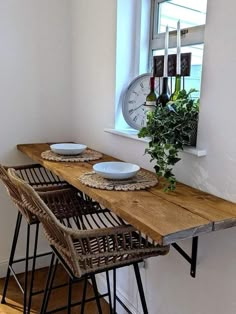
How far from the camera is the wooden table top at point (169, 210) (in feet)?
3.38

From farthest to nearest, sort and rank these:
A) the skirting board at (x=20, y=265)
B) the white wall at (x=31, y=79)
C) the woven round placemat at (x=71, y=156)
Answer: the skirting board at (x=20, y=265), the white wall at (x=31, y=79), the woven round placemat at (x=71, y=156)

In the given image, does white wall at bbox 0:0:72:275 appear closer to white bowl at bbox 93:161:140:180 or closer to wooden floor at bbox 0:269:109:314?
wooden floor at bbox 0:269:109:314

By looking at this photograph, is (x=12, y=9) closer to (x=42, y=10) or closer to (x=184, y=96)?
(x=42, y=10)

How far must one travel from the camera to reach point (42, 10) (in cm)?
227

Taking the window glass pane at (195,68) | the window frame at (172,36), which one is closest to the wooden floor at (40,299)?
the window glass pane at (195,68)

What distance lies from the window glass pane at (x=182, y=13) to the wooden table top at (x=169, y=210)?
82 cm

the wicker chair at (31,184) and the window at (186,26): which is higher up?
the window at (186,26)

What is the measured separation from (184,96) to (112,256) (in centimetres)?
73

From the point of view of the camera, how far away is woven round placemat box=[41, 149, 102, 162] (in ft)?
6.22

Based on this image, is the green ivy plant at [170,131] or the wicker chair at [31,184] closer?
the green ivy plant at [170,131]

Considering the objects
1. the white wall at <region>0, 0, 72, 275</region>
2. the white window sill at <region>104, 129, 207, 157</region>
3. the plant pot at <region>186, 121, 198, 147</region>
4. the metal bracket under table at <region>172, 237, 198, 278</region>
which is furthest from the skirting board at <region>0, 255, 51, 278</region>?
the plant pot at <region>186, 121, 198, 147</region>

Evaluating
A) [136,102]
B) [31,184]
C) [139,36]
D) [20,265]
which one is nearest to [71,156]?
[31,184]

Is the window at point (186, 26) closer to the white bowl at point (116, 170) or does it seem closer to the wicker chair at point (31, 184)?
the white bowl at point (116, 170)

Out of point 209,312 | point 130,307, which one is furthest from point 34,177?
point 209,312
